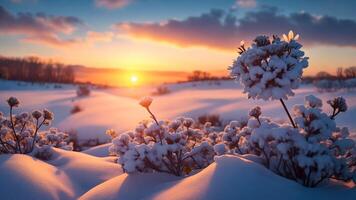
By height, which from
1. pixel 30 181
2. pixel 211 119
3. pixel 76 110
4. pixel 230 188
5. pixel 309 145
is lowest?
pixel 76 110

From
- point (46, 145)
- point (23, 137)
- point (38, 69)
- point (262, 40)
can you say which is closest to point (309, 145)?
point (262, 40)

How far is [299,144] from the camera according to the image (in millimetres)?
3189

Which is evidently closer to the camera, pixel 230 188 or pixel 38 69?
pixel 230 188

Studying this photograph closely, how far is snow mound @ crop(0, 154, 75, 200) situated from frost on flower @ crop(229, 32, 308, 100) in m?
2.74

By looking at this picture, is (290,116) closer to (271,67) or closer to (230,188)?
(271,67)

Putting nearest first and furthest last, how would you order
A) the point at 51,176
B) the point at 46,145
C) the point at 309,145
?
the point at 309,145, the point at 51,176, the point at 46,145

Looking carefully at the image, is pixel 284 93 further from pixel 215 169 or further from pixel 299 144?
pixel 215 169

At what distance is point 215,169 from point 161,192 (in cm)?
63

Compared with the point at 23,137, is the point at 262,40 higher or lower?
higher

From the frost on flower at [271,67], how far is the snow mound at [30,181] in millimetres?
2743

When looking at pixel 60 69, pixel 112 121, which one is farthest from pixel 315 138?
pixel 60 69

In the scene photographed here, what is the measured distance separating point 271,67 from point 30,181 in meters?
3.31

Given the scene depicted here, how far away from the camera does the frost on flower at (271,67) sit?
118 inches

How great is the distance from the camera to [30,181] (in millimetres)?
4074
